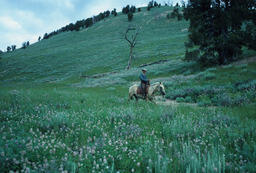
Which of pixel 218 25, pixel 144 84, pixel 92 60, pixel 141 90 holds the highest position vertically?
pixel 218 25

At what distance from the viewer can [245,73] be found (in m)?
16.4

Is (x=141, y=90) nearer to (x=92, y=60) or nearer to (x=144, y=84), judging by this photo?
(x=144, y=84)

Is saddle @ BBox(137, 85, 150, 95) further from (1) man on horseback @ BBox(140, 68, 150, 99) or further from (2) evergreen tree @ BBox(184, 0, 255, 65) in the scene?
(2) evergreen tree @ BBox(184, 0, 255, 65)

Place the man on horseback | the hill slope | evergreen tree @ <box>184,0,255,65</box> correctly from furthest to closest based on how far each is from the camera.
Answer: the hill slope < evergreen tree @ <box>184,0,255,65</box> < the man on horseback

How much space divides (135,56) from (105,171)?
60411 mm

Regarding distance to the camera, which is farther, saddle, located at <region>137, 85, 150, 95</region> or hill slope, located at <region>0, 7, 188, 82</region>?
hill slope, located at <region>0, 7, 188, 82</region>

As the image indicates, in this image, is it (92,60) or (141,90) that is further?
(92,60)

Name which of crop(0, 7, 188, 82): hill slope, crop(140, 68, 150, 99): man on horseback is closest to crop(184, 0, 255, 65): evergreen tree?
crop(140, 68, 150, 99): man on horseback

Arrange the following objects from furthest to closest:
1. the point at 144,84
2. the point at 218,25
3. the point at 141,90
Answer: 1. the point at 218,25
2. the point at 141,90
3. the point at 144,84

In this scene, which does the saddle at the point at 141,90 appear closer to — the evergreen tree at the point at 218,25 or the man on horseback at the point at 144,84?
the man on horseback at the point at 144,84

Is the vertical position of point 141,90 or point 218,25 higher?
point 218,25

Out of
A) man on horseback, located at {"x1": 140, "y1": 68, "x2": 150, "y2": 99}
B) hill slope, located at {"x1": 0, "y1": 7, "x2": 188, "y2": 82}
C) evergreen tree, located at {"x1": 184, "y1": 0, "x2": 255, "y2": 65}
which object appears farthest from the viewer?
hill slope, located at {"x1": 0, "y1": 7, "x2": 188, "y2": 82}

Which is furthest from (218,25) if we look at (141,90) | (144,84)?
(141,90)

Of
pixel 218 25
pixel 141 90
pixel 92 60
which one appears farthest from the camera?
pixel 92 60
